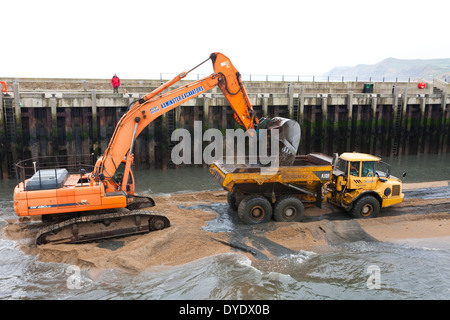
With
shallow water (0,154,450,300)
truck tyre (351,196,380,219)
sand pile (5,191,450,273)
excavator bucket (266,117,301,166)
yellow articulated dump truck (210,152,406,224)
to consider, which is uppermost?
excavator bucket (266,117,301,166)

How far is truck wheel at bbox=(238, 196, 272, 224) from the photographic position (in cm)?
984

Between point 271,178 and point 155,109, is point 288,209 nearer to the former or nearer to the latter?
point 271,178

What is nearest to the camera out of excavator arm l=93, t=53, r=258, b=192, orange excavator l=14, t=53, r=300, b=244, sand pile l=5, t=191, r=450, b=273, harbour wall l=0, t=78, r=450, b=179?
sand pile l=5, t=191, r=450, b=273

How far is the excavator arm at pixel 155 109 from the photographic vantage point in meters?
9.15

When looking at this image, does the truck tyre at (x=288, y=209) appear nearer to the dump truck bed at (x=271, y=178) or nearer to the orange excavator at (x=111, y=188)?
the dump truck bed at (x=271, y=178)

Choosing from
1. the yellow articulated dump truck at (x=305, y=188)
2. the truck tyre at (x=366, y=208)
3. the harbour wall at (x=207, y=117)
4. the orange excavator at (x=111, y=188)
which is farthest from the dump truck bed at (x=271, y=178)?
the harbour wall at (x=207, y=117)

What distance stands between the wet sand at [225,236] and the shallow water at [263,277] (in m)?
0.27

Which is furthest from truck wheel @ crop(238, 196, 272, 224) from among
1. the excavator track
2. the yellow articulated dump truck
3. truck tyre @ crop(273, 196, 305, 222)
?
the excavator track

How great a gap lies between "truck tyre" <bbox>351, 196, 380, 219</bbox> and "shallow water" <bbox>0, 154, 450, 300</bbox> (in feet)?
5.68

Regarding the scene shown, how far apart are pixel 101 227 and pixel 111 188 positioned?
3.49ft

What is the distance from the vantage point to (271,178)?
32.3 ft

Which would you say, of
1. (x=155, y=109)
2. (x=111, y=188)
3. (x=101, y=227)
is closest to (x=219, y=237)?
(x=101, y=227)

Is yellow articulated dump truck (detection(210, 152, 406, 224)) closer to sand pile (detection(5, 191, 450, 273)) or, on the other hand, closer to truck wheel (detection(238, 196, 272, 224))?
truck wheel (detection(238, 196, 272, 224))
